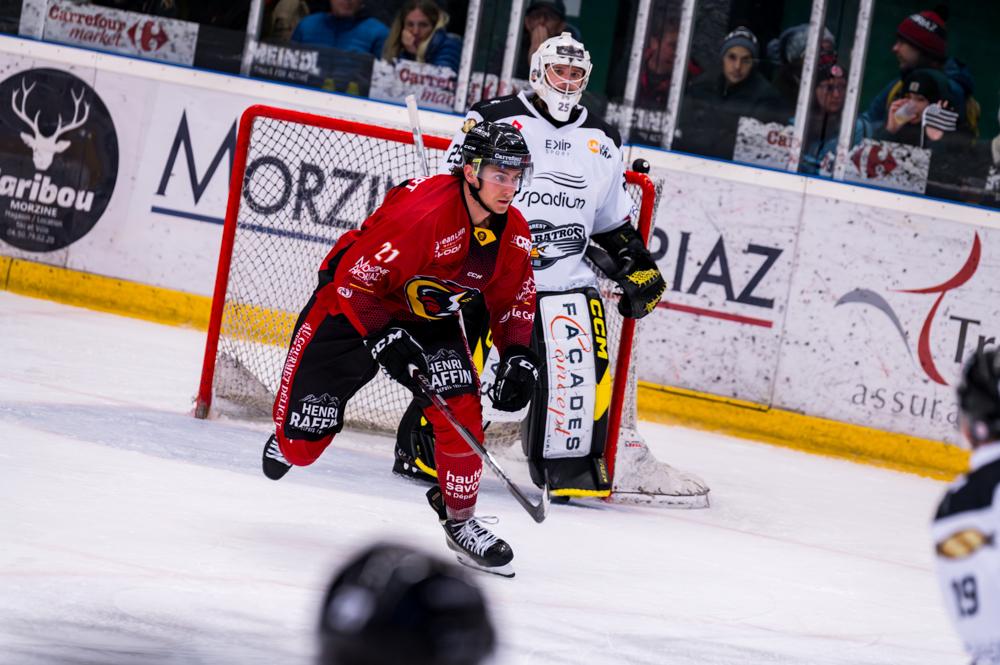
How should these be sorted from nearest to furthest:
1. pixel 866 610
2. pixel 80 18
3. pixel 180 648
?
pixel 180 648, pixel 866 610, pixel 80 18

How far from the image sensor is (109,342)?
5352mm

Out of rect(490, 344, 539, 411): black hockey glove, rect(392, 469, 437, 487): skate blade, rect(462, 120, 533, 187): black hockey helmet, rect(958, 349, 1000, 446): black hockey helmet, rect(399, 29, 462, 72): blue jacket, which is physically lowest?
rect(392, 469, 437, 487): skate blade

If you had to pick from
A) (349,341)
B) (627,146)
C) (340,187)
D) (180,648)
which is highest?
(627,146)

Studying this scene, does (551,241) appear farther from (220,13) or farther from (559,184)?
(220,13)

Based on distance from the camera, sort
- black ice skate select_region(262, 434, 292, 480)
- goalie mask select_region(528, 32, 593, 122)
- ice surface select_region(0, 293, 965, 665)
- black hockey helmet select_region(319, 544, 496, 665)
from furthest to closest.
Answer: goalie mask select_region(528, 32, 593, 122) → black ice skate select_region(262, 434, 292, 480) → ice surface select_region(0, 293, 965, 665) → black hockey helmet select_region(319, 544, 496, 665)

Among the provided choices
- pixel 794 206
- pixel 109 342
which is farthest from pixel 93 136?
pixel 794 206

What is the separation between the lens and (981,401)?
A: 1384mm

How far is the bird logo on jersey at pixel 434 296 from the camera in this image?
310 cm

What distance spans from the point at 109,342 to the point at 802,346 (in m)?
2.81

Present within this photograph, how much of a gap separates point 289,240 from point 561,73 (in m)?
1.78

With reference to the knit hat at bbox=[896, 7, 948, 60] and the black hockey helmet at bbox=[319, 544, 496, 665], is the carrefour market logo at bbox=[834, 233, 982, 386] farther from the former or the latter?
the black hockey helmet at bbox=[319, 544, 496, 665]

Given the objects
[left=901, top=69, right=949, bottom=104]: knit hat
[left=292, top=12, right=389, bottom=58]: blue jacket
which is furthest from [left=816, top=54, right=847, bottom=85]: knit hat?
[left=292, top=12, right=389, bottom=58]: blue jacket

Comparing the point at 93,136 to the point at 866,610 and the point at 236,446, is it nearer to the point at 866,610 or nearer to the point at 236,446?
the point at 236,446

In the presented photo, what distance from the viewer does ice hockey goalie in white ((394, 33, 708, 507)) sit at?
12.8ft
